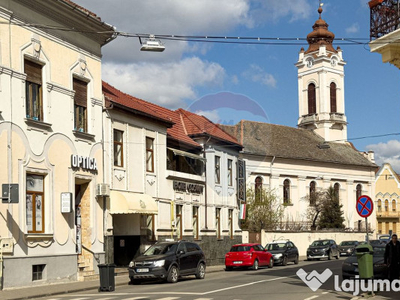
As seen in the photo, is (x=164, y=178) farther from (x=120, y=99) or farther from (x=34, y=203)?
(x=34, y=203)

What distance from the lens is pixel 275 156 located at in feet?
243

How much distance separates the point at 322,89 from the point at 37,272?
247 feet

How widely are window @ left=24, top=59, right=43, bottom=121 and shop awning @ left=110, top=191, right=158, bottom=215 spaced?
6050mm

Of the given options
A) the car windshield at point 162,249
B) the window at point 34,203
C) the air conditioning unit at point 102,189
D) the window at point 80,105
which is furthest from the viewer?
the air conditioning unit at point 102,189

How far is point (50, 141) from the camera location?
2552cm

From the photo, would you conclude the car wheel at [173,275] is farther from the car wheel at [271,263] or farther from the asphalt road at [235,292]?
the car wheel at [271,263]

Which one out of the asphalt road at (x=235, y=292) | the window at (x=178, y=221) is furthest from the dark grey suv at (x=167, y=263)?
the window at (x=178, y=221)

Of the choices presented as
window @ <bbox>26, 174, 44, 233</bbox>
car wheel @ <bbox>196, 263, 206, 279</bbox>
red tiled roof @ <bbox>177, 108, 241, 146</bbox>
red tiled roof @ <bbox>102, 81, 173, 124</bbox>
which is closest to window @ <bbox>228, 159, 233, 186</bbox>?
red tiled roof @ <bbox>177, 108, 241, 146</bbox>

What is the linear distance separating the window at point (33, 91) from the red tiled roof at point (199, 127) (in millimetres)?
17100

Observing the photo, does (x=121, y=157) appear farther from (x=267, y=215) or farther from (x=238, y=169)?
(x=267, y=215)

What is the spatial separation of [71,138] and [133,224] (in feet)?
23.1

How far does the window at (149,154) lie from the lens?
34094 mm

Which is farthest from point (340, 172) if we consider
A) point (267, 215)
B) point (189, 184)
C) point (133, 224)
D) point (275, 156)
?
point (133, 224)

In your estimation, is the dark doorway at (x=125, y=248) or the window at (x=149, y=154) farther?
the window at (x=149, y=154)
